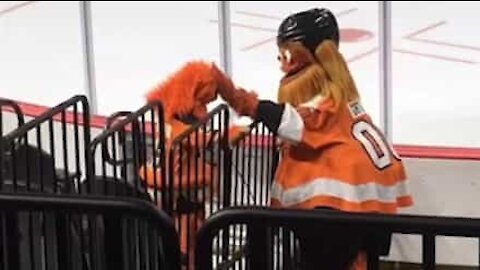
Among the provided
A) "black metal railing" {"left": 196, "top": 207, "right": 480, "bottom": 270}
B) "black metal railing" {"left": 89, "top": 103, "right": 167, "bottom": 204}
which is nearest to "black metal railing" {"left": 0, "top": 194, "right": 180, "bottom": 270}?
"black metal railing" {"left": 196, "top": 207, "right": 480, "bottom": 270}

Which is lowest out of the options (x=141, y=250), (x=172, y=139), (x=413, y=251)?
(x=413, y=251)

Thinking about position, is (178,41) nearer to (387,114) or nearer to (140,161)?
(387,114)

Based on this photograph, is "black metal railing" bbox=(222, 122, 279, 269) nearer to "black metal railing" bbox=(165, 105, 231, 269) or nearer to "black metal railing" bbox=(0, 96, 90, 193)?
"black metal railing" bbox=(165, 105, 231, 269)

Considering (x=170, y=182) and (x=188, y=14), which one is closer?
(x=170, y=182)

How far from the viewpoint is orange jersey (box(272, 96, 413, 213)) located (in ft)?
9.09

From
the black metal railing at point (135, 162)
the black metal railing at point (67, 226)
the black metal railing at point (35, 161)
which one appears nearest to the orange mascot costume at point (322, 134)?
the black metal railing at point (135, 162)

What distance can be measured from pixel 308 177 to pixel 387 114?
66.2 inches

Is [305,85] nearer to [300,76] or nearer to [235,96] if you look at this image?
[300,76]

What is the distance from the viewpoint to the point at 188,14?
20.1ft

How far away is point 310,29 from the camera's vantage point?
9.24ft

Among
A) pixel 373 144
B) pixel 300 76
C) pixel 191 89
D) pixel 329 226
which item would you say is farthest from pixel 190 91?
pixel 329 226

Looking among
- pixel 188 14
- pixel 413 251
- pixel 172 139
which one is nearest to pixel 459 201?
pixel 413 251

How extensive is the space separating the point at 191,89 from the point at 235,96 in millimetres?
116

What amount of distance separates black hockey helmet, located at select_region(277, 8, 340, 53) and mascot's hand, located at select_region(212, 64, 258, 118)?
19 centimetres
